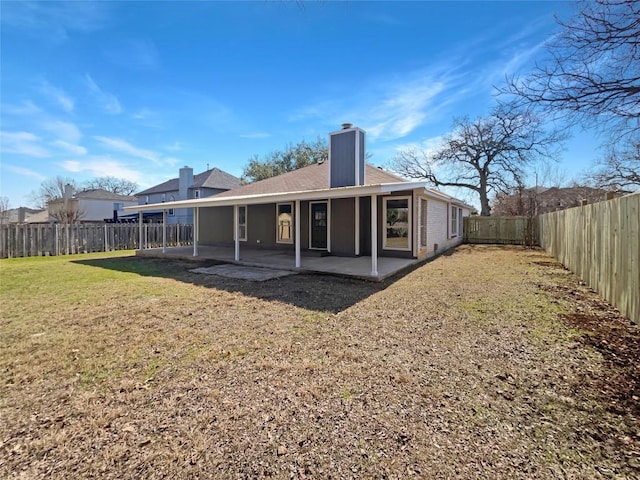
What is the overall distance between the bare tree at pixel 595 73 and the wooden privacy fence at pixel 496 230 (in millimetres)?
14958

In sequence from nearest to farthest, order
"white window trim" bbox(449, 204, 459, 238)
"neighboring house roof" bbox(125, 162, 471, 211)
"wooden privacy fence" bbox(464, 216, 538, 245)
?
"neighboring house roof" bbox(125, 162, 471, 211), "white window trim" bbox(449, 204, 459, 238), "wooden privacy fence" bbox(464, 216, 538, 245)

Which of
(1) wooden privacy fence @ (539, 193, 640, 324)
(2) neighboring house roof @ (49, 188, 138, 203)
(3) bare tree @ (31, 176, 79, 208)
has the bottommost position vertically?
(1) wooden privacy fence @ (539, 193, 640, 324)

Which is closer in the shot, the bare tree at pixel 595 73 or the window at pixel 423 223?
the bare tree at pixel 595 73

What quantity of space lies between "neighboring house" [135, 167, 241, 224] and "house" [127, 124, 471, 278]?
14241 mm

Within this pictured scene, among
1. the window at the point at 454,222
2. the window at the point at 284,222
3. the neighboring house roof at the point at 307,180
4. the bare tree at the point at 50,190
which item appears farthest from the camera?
the bare tree at the point at 50,190

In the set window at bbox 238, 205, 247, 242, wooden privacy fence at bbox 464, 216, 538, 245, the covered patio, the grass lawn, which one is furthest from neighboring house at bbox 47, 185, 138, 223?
the grass lawn

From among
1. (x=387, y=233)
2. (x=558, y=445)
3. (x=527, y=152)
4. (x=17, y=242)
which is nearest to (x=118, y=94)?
(x=17, y=242)

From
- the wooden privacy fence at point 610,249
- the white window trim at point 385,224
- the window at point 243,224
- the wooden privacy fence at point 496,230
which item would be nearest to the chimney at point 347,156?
the white window trim at point 385,224

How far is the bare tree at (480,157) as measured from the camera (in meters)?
23.1

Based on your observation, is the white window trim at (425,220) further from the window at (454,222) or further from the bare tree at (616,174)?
the bare tree at (616,174)

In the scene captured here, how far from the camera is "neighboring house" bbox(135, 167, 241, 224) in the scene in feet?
85.6

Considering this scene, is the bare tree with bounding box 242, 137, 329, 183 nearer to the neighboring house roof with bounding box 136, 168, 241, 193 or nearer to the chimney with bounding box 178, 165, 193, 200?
the neighboring house roof with bounding box 136, 168, 241, 193

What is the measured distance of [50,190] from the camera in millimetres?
39844

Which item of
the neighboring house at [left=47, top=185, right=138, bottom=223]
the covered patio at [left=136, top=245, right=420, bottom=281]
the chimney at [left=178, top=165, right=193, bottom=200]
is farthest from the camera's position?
the neighboring house at [left=47, top=185, right=138, bottom=223]
